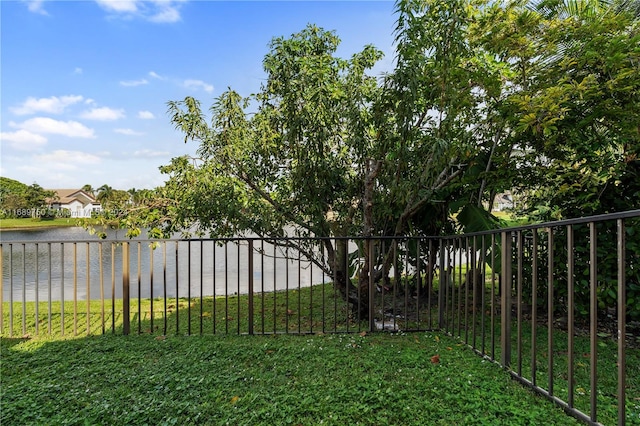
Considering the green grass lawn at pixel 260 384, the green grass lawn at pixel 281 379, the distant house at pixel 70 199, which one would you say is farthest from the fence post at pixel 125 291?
the distant house at pixel 70 199

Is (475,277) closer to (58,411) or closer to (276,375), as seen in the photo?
(276,375)

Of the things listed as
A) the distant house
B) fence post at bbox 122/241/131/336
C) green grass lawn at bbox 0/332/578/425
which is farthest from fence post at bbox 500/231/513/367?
the distant house

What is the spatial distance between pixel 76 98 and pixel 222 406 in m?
8.59

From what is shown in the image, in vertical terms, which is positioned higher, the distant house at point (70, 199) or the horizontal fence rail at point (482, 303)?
the distant house at point (70, 199)

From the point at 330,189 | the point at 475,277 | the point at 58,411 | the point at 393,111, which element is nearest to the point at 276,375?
the point at 58,411

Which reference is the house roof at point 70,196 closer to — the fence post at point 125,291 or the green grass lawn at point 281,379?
the fence post at point 125,291

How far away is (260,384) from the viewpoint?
2131mm

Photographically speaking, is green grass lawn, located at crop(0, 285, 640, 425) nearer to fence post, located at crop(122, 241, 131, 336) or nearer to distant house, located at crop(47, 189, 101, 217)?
fence post, located at crop(122, 241, 131, 336)

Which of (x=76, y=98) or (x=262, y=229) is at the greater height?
(x=76, y=98)

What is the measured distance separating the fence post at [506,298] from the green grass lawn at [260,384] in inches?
5.4

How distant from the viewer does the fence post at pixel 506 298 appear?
90.5 inches

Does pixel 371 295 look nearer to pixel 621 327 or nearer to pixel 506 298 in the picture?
pixel 506 298

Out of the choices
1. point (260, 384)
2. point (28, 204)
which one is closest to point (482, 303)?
point (260, 384)

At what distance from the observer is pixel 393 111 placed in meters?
3.14
